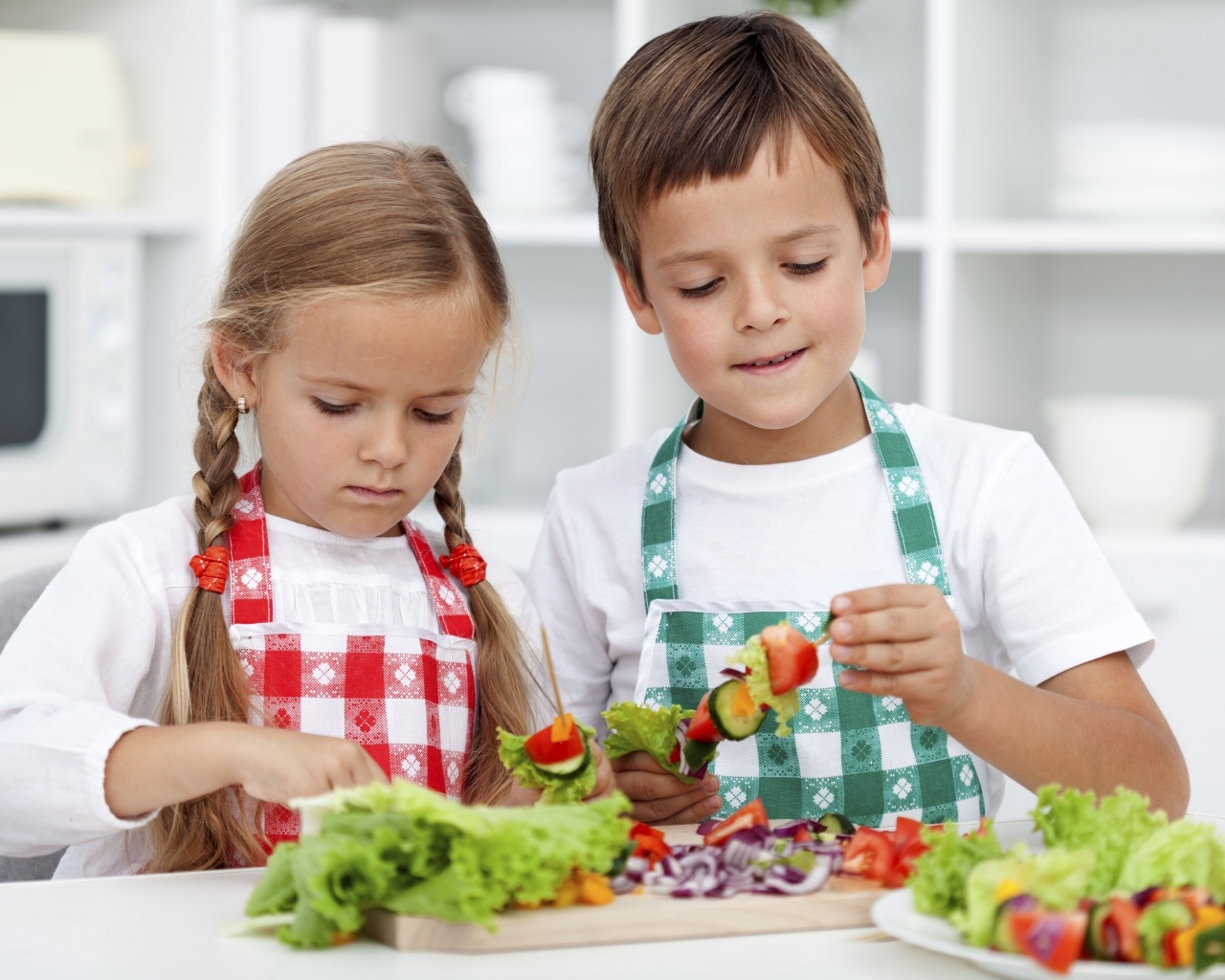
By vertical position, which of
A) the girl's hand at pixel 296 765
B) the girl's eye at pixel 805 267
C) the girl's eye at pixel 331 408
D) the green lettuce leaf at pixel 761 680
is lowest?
the girl's hand at pixel 296 765

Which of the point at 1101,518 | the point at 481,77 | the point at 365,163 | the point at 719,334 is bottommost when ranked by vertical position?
the point at 1101,518

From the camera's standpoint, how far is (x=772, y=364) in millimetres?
1247

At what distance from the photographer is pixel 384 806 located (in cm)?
81

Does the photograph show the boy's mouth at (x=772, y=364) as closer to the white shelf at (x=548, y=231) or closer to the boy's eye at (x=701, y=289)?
the boy's eye at (x=701, y=289)

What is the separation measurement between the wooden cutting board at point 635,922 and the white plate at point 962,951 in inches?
1.3

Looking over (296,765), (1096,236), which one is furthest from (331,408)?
(1096,236)

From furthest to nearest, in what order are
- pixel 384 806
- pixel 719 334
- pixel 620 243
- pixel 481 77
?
pixel 481 77, pixel 620 243, pixel 719 334, pixel 384 806

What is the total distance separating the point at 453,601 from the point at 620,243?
14.2 inches

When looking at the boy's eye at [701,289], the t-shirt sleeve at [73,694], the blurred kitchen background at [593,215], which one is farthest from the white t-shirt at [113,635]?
the blurred kitchen background at [593,215]

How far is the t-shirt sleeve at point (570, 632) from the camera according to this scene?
4.74 feet

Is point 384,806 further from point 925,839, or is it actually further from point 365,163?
point 365,163

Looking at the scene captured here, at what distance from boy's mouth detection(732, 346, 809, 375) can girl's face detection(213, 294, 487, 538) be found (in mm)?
223

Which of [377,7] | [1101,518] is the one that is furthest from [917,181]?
A: [377,7]

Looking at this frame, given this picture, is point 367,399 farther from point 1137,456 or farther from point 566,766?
point 1137,456
